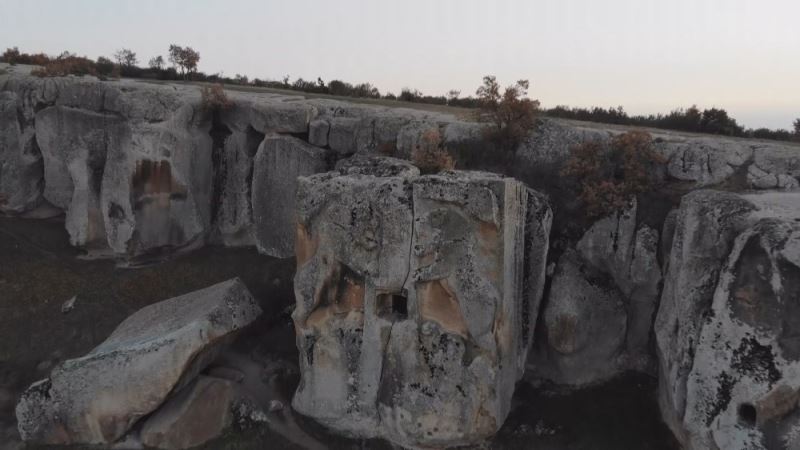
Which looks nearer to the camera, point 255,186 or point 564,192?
point 564,192

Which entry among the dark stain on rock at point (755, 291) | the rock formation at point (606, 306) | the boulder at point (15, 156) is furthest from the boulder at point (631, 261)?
the boulder at point (15, 156)

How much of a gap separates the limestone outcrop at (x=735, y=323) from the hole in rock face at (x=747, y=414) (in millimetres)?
12

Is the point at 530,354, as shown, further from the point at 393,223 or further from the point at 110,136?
the point at 110,136

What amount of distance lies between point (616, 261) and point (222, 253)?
32.3 ft

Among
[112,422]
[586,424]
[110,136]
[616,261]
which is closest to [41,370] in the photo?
[112,422]

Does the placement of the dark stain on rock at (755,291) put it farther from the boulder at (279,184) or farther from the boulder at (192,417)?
the boulder at (279,184)

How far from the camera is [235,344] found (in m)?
13.3

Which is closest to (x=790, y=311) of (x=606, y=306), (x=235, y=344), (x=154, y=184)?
(x=606, y=306)

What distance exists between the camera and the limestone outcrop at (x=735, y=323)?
A: 25.7 ft

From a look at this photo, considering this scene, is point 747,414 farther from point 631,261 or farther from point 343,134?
point 343,134

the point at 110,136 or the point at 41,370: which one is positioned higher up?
the point at 110,136

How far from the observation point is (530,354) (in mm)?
12031

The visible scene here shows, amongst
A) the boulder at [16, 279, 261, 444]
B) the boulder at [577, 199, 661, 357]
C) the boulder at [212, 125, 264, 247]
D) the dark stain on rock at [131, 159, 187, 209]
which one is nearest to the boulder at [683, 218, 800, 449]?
the boulder at [577, 199, 661, 357]

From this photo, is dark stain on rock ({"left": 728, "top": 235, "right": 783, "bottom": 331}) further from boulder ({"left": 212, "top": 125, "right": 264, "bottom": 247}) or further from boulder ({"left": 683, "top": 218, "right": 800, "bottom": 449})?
boulder ({"left": 212, "top": 125, "right": 264, "bottom": 247})
